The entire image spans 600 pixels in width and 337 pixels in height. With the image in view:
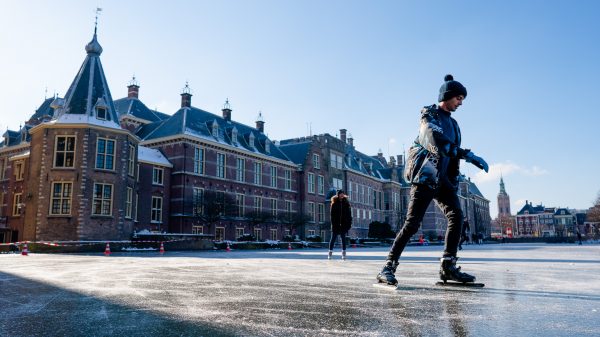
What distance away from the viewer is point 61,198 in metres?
24.2

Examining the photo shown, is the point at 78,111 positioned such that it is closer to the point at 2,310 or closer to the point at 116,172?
the point at 116,172

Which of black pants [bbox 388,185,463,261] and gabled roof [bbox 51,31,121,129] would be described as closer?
black pants [bbox 388,185,463,261]

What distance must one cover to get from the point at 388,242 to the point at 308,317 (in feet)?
145

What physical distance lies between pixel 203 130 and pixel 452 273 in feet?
109

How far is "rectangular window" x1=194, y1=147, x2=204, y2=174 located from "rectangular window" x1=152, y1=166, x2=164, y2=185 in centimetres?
269

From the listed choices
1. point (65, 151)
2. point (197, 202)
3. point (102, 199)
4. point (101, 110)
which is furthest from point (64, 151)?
point (197, 202)

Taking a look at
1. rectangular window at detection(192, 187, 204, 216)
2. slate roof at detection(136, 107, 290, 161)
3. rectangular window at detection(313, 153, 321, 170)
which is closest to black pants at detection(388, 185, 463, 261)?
rectangular window at detection(192, 187, 204, 216)

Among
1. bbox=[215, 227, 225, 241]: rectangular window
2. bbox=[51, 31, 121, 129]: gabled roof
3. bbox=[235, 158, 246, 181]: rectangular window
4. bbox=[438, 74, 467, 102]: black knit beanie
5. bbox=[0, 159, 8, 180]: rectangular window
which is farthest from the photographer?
bbox=[235, 158, 246, 181]: rectangular window

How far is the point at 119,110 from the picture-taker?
39.6 metres

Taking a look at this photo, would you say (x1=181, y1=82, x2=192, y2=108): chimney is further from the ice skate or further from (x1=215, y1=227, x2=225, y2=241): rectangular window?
the ice skate

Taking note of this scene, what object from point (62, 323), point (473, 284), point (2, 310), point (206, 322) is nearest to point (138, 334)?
point (206, 322)

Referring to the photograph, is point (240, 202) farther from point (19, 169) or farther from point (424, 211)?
point (424, 211)

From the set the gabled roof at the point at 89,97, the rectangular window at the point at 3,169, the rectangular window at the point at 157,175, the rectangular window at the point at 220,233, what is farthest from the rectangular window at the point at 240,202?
the rectangular window at the point at 3,169

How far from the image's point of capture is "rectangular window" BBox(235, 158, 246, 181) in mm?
38125
